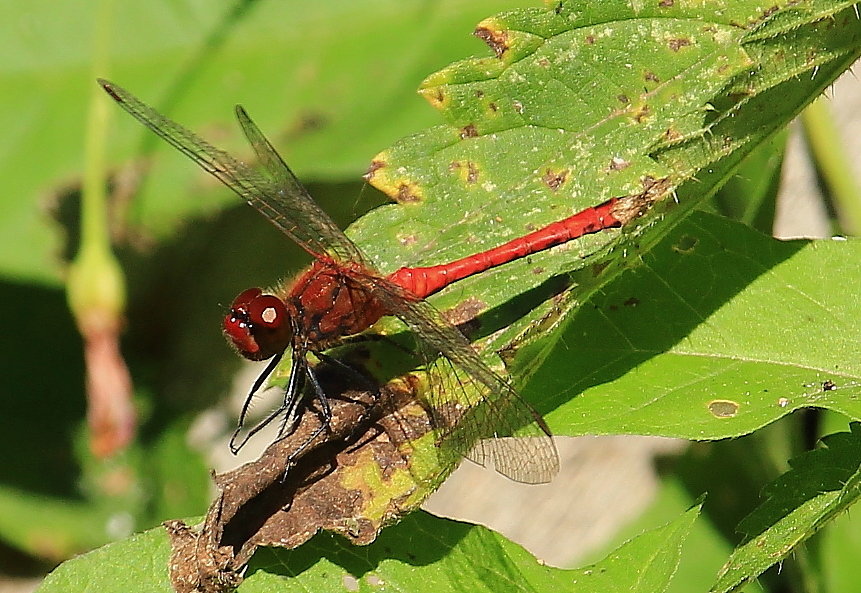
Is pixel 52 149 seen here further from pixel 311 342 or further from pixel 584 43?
pixel 584 43

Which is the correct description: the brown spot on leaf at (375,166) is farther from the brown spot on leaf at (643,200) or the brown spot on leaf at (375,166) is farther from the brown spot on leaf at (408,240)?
the brown spot on leaf at (643,200)

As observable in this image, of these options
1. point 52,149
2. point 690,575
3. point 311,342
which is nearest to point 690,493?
point 690,575

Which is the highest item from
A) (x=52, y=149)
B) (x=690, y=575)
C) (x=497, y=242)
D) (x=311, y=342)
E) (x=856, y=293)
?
(x=52, y=149)

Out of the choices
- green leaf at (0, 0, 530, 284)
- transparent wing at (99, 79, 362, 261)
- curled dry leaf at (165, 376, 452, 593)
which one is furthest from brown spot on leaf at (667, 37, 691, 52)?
green leaf at (0, 0, 530, 284)

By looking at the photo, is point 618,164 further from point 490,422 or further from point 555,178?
point 490,422

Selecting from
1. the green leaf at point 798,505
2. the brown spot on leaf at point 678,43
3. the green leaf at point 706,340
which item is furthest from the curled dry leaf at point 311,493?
the brown spot on leaf at point 678,43

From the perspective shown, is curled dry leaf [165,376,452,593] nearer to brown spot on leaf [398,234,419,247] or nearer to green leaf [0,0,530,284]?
brown spot on leaf [398,234,419,247]

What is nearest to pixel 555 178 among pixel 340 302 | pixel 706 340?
pixel 706 340

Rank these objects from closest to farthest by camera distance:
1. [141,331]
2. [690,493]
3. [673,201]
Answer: [673,201]
[690,493]
[141,331]
